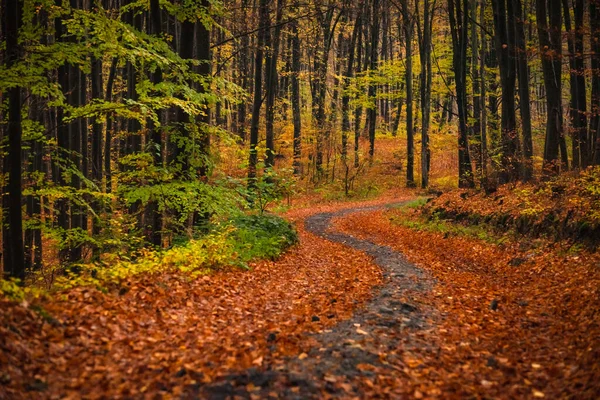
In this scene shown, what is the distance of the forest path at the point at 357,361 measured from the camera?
4293 mm

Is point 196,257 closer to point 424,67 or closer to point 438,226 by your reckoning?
point 438,226

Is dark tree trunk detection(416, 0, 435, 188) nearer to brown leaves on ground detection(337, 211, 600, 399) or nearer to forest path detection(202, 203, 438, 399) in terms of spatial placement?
brown leaves on ground detection(337, 211, 600, 399)

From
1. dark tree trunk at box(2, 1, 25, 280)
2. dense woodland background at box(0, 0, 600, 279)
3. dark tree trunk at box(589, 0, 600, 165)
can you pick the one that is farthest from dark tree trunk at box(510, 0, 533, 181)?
dark tree trunk at box(2, 1, 25, 280)

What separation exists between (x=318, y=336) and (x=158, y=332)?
7.16 feet

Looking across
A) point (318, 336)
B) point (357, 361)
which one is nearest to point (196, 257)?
point (318, 336)

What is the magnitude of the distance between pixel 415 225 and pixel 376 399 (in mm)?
13432

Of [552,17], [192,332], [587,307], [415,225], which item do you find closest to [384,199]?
[415,225]

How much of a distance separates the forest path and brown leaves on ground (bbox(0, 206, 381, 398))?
0.26 metres

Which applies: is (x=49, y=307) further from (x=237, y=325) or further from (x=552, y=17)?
(x=552, y=17)

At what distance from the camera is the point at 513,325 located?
260 inches

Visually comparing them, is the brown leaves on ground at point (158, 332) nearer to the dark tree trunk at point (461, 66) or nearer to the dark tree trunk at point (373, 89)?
the dark tree trunk at point (461, 66)

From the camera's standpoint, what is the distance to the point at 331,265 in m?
11.1

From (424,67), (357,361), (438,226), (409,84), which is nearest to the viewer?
(357,361)

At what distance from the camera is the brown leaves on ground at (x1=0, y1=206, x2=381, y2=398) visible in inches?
170
